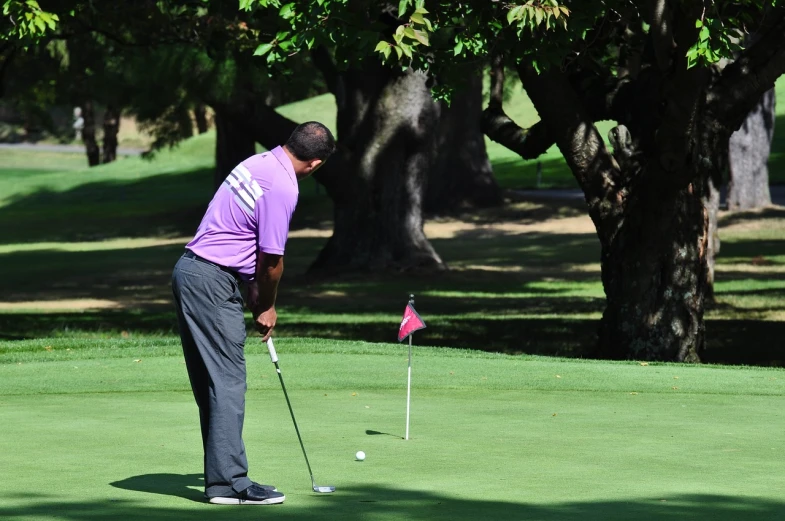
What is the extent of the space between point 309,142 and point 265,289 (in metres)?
0.73

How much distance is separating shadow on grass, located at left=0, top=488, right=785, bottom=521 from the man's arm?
0.90 metres

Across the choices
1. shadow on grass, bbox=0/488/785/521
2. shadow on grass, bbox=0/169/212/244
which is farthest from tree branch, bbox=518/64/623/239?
shadow on grass, bbox=0/169/212/244

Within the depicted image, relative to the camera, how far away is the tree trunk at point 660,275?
1562 centimetres

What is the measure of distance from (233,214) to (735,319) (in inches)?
637

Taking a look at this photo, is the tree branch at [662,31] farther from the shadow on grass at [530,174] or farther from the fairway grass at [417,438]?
the shadow on grass at [530,174]

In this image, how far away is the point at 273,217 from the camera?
655 centimetres

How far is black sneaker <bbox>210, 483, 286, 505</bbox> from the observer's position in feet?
21.0

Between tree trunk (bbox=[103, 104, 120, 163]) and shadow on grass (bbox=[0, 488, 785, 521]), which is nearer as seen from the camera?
shadow on grass (bbox=[0, 488, 785, 521])

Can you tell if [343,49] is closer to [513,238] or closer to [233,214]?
[233,214]

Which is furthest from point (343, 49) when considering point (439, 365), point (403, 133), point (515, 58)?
point (403, 133)

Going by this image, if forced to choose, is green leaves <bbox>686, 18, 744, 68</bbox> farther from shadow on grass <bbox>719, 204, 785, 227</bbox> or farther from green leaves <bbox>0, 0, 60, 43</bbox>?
shadow on grass <bbox>719, 204, 785, 227</bbox>

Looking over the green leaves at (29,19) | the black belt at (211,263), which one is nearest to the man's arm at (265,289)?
the black belt at (211,263)

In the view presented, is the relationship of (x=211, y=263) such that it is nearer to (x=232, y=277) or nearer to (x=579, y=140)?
(x=232, y=277)

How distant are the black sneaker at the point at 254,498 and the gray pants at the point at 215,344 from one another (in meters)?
0.21
